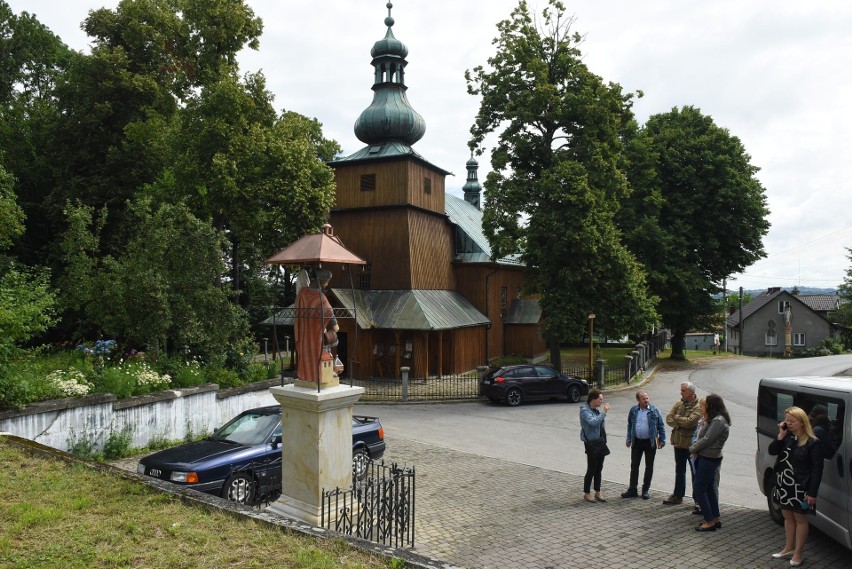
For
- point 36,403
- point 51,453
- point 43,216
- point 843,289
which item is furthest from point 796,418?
point 843,289

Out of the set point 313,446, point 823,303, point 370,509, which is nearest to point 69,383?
point 313,446

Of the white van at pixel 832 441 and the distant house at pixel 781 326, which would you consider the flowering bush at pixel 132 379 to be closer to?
the white van at pixel 832 441

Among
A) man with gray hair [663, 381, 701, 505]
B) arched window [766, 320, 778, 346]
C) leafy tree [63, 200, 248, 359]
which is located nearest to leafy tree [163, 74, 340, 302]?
leafy tree [63, 200, 248, 359]

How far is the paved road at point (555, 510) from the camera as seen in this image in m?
6.83

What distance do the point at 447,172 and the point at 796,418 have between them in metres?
24.0

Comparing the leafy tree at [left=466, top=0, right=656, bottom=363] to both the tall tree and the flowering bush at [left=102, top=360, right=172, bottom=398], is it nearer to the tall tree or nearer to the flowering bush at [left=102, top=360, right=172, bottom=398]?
the tall tree

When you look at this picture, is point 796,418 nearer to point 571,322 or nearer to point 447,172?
point 571,322

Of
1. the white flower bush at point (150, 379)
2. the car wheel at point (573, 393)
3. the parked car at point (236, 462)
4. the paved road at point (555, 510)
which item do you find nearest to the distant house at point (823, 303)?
the car wheel at point (573, 393)

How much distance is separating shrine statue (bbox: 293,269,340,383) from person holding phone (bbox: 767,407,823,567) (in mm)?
5304

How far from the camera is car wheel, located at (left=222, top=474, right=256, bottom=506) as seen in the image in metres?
8.66

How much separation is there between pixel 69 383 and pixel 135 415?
1433mm

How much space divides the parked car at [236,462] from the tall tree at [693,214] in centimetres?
2319

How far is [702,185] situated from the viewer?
30266 mm

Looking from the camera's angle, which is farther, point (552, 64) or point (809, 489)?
point (552, 64)
